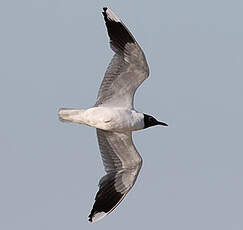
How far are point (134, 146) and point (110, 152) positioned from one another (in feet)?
1.52

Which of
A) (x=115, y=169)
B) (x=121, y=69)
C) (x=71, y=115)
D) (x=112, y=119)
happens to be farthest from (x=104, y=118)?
(x=115, y=169)

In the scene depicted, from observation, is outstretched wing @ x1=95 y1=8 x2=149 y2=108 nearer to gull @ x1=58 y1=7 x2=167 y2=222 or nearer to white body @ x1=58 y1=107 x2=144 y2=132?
gull @ x1=58 y1=7 x2=167 y2=222

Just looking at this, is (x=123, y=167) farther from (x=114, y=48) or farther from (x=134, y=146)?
(x=114, y=48)

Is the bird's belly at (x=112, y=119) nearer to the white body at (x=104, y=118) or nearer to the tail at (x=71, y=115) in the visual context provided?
the white body at (x=104, y=118)

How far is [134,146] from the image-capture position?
20547mm

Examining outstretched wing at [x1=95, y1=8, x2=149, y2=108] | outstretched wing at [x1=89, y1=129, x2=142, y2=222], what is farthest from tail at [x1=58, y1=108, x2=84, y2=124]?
outstretched wing at [x1=89, y1=129, x2=142, y2=222]

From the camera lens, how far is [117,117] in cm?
1994

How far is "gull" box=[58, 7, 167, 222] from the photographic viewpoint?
19891 mm

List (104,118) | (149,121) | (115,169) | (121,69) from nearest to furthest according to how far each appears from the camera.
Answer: (104,118) → (121,69) → (149,121) → (115,169)

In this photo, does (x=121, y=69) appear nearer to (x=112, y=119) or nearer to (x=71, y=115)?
(x=112, y=119)

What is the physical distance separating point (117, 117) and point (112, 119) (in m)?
0.10

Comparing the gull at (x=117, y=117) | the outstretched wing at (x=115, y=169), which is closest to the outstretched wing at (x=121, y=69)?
the gull at (x=117, y=117)

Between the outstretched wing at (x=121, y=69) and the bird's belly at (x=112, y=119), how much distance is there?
237mm

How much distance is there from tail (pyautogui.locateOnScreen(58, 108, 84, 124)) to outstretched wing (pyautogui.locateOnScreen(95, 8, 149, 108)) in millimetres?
497
